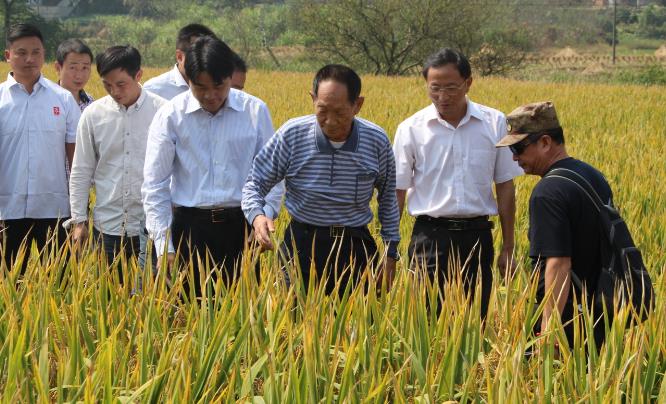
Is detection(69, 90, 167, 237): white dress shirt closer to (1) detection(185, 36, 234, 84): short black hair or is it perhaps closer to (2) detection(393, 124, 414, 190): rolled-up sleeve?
(1) detection(185, 36, 234, 84): short black hair

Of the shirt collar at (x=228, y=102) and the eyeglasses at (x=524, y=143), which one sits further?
the shirt collar at (x=228, y=102)

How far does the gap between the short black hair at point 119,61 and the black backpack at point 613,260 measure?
1.74 meters

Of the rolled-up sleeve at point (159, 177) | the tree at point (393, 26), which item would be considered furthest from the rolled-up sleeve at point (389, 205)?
the tree at point (393, 26)

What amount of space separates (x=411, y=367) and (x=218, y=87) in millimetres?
1330

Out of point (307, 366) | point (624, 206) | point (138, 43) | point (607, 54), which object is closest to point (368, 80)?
point (624, 206)

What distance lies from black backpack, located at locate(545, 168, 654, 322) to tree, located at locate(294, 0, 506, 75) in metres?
30.0

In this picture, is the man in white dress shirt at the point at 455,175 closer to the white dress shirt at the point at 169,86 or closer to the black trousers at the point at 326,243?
the black trousers at the point at 326,243

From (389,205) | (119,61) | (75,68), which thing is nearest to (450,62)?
(389,205)

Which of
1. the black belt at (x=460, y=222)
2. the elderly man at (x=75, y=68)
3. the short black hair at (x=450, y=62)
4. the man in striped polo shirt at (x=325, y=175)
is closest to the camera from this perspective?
the man in striped polo shirt at (x=325, y=175)

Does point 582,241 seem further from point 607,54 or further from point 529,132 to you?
point 607,54

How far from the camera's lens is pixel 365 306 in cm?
257

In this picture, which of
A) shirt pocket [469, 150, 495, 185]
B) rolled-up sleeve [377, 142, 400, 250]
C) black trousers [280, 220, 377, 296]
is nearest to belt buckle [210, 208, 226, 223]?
black trousers [280, 220, 377, 296]

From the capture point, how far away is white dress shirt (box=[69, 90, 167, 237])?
383cm

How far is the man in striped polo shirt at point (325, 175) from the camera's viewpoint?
3.23m
